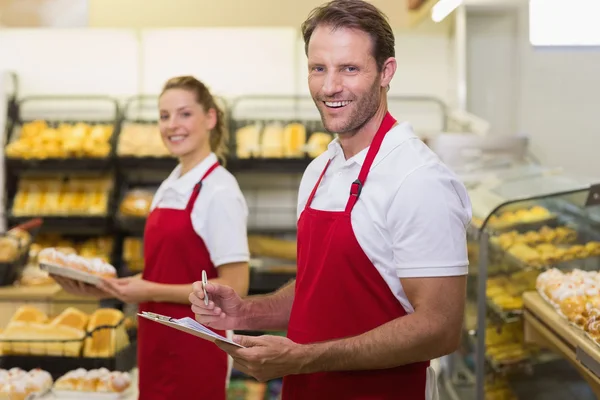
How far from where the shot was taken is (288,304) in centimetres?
201

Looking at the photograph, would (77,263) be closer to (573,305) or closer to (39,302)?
(39,302)

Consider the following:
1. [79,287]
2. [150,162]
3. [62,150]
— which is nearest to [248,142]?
[150,162]

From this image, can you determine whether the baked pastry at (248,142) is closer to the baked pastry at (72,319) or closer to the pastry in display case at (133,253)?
the pastry in display case at (133,253)

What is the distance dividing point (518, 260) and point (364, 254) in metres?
1.74

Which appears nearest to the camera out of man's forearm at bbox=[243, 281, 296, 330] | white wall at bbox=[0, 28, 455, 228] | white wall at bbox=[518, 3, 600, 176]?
man's forearm at bbox=[243, 281, 296, 330]

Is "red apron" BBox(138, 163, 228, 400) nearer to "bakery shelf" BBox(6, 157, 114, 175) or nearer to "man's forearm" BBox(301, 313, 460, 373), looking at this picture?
"man's forearm" BBox(301, 313, 460, 373)

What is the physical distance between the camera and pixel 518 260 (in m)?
3.25

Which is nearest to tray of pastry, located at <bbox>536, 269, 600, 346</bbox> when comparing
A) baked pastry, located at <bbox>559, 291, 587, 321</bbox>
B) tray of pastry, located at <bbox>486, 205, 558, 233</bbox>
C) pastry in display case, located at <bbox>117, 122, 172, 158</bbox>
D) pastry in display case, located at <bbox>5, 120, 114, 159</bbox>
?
baked pastry, located at <bbox>559, 291, 587, 321</bbox>

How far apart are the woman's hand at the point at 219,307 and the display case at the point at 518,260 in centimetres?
160

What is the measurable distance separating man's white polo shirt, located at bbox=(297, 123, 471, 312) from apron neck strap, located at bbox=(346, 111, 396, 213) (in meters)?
0.01

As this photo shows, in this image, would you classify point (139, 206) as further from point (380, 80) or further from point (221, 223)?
point (380, 80)

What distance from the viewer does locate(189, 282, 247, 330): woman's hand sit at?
6.00 ft

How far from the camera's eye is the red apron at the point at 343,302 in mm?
1694

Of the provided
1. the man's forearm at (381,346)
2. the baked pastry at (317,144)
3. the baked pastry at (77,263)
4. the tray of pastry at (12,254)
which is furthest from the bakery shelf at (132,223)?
the man's forearm at (381,346)
